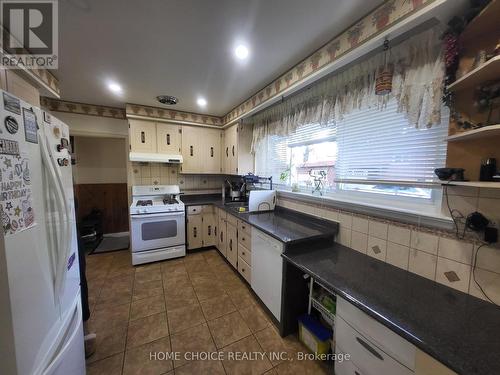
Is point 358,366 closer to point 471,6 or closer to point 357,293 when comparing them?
point 357,293

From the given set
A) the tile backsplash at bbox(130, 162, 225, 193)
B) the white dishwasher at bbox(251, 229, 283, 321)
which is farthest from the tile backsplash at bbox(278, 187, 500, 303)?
the tile backsplash at bbox(130, 162, 225, 193)

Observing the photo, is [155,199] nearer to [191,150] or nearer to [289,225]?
[191,150]

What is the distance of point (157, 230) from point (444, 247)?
298cm

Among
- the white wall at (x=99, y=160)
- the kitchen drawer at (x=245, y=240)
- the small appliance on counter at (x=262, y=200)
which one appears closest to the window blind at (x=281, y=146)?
the small appliance on counter at (x=262, y=200)

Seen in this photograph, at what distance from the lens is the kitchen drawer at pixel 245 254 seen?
2.18 meters

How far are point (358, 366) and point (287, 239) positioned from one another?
0.79 m

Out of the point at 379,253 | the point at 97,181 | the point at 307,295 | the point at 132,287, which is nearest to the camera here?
the point at 379,253

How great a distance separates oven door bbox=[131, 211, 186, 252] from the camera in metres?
2.71

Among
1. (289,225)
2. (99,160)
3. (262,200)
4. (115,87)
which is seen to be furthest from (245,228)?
(99,160)

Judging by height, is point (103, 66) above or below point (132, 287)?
above

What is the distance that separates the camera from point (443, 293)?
3.49ft

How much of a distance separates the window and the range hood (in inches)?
71.3

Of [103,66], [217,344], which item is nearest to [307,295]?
[217,344]

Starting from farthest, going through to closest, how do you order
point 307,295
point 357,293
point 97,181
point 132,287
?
point 97,181 < point 132,287 < point 307,295 < point 357,293
